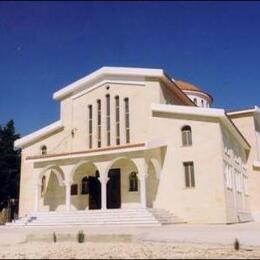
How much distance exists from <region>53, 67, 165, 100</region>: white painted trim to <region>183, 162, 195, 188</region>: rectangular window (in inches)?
236

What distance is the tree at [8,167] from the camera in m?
36.6

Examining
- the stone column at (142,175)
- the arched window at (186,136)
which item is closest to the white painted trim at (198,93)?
the arched window at (186,136)

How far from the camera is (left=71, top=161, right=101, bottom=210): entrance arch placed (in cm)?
2508

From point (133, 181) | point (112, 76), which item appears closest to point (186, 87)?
point (112, 76)

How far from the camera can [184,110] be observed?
76.2 ft

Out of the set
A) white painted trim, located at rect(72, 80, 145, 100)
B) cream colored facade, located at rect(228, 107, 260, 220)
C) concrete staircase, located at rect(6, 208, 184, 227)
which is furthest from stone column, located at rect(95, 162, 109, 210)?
cream colored facade, located at rect(228, 107, 260, 220)

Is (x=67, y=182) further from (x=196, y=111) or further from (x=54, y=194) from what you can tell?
(x=196, y=111)

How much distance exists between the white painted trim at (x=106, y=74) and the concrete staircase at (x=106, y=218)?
8.67 metres

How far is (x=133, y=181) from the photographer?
24.2 m

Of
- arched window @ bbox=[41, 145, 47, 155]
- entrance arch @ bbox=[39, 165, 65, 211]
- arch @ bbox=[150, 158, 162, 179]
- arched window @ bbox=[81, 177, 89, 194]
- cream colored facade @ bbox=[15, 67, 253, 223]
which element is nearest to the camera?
cream colored facade @ bbox=[15, 67, 253, 223]

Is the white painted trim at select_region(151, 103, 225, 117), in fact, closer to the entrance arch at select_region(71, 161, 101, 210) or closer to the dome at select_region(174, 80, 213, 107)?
the entrance arch at select_region(71, 161, 101, 210)

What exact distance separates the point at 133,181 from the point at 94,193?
2.83 metres

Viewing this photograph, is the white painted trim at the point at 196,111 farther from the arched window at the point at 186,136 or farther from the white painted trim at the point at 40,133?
the white painted trim at the point at 40,133

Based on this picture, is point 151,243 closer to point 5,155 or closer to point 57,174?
point 57,174
